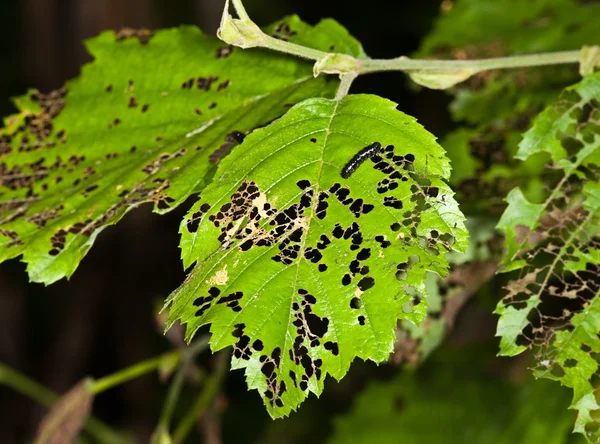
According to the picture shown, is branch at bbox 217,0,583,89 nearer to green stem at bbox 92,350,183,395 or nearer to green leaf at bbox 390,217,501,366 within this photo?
green leaf at bbox 390,217,501,366

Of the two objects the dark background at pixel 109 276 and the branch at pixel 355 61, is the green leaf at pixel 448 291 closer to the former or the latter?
the branch at pixel 355 61

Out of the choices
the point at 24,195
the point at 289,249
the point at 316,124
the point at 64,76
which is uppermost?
the point at 64,76

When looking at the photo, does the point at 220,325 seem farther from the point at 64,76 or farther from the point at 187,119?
the point at 64,76

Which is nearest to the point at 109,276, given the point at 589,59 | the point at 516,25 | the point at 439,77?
the point at 516,25

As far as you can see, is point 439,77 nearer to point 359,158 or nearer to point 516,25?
point 359,158

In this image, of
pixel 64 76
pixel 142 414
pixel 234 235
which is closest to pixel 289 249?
pixel 234 235

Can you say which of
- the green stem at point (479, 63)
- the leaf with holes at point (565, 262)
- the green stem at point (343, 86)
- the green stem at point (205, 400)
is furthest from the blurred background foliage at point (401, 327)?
the green stem at point (343, 86)
